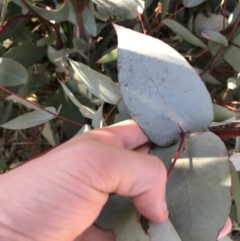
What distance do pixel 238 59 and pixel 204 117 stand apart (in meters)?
0.28

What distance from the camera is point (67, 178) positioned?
1.65 ft

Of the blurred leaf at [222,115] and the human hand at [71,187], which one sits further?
the blurred leaf at [222,115]

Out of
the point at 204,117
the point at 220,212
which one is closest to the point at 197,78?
the point at 204,117

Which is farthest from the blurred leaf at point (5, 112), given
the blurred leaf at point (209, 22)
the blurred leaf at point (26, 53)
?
the blurred leaf at point (209, 22)

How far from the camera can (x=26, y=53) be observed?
0.95 metres

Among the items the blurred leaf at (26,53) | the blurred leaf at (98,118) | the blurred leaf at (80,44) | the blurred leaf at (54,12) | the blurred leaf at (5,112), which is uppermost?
the blurred leaf at (54,12)

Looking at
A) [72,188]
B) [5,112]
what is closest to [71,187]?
[72,188]

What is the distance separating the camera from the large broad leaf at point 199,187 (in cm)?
53

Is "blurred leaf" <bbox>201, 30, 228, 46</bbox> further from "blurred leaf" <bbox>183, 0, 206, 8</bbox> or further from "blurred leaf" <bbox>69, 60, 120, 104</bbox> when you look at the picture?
"blurred leaf" <bbox>69, 60, 120, 104</bbox>

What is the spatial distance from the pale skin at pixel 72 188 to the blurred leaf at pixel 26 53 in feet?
1.49

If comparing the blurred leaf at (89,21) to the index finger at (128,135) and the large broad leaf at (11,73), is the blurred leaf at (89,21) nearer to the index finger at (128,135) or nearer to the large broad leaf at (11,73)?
the large broad leaf at (11,73)

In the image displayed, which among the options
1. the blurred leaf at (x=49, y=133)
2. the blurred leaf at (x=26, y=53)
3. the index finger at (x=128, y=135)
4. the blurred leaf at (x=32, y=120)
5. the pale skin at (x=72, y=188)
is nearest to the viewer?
the pale skin at (x=72, y=188)

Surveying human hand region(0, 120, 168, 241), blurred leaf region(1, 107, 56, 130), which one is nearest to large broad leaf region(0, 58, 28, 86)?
blurred leaf region(1, 107, 56, 130)

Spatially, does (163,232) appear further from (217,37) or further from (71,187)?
(217,37)
